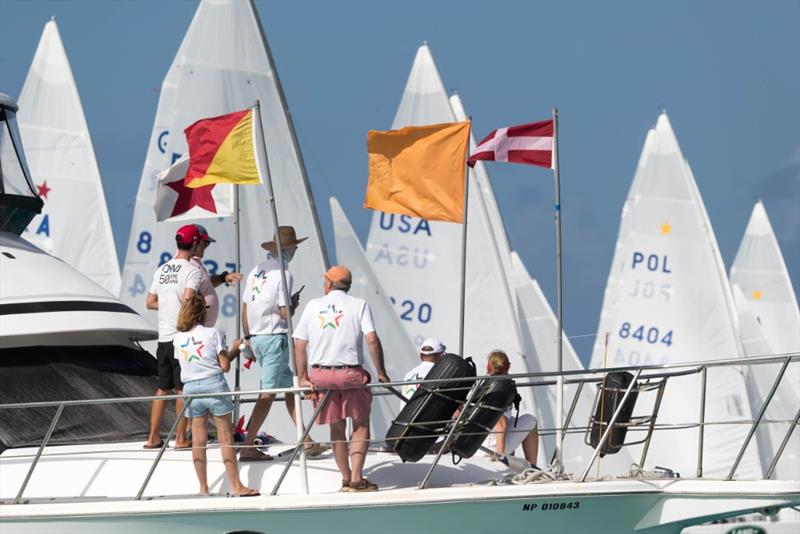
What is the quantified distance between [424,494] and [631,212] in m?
25.4

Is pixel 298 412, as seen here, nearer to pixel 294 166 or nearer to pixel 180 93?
pixel 294 166

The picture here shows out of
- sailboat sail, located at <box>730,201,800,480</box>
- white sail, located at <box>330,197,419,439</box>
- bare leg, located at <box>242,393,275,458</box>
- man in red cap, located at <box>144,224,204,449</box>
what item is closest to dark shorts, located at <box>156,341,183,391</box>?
man in red cap, located at <box>144,224,204,449</box>

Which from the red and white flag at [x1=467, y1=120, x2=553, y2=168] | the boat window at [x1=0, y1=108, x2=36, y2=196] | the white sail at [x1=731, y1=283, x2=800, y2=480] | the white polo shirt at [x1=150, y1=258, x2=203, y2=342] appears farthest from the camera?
the white sail at [x1=731, y1=283, x2=800, y2=480]

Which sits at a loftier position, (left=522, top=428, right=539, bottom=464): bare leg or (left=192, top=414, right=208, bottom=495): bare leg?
(left=192, top=414, right=208, bottom=495): bare leg

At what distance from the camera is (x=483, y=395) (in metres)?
10.8

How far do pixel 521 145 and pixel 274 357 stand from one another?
3.90 m

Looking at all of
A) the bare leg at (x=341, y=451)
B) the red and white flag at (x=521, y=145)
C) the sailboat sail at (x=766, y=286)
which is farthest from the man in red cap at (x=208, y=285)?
the sailboat sail at (x=766, y=286)

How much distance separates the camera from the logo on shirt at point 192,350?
1073 centimetres

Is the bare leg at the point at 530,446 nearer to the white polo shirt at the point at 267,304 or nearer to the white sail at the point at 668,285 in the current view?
the white polo shirt at the point at 267,304

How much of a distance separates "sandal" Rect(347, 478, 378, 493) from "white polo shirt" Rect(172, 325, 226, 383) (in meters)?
1.29

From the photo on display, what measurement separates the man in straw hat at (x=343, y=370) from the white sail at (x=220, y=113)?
10439 millimetres

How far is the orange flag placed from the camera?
1377 centimetres

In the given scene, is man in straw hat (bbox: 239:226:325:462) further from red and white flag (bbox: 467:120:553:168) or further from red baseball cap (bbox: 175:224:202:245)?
red and white flag (bbox: 467:120:553:168)

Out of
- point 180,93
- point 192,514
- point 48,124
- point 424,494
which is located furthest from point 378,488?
point 48,124
